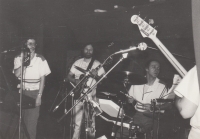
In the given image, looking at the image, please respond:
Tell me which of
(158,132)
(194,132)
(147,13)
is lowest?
(158,132)

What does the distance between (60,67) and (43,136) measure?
1956mm

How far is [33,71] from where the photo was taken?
11.4 feet

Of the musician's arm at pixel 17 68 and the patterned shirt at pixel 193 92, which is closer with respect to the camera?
the patterned shirt at pixel 193 92

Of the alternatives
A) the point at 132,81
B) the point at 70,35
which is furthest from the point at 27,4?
the point at 132,81

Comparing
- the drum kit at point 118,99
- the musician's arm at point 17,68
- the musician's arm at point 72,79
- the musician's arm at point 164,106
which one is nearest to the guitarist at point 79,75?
the musician's arm at point 72,79

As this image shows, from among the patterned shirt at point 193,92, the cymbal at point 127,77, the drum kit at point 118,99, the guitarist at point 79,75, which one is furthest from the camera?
the guitarist at point 79,75

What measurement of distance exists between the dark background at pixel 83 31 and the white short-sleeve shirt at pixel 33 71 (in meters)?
0.60

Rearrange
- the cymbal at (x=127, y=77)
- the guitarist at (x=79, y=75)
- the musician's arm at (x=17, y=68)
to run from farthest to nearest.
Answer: the guitarist at (x=79, y=75), the musician's arm at (x=17, y=68), the cymbal at (x=127, y=77)

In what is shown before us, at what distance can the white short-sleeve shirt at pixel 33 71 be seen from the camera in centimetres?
341

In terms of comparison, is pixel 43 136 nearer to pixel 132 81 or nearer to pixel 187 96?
pixel 132 81

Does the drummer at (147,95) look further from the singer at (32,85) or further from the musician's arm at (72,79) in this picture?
the singer at (32,85)

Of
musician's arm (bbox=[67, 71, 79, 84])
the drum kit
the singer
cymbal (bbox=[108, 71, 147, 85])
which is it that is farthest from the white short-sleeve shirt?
cymbal (bbox=[108, 71, 147, 85])

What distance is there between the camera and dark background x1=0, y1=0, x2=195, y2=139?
13.4ft

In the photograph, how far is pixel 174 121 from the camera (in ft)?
10.7
